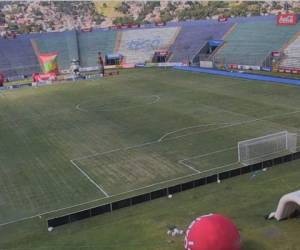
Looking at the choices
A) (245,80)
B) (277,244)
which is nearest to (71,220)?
(277,244)

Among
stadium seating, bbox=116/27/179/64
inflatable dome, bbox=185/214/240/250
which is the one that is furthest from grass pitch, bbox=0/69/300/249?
stadium seating, bbox=116/27/179/64

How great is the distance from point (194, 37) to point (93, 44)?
79.2 feet

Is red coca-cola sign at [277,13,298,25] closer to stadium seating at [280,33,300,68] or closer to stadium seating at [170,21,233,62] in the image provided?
stadium seating at [280,33,300,68]

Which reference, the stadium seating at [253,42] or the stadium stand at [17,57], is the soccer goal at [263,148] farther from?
the stadium stand at [17,57]

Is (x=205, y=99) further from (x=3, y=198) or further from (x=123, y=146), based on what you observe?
(x=3, y=198)

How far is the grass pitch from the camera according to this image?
25672 millimetres

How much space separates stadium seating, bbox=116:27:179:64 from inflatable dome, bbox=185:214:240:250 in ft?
265

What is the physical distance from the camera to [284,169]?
1026 inches

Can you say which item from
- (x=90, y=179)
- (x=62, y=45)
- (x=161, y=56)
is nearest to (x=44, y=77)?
(x=62, y=45)

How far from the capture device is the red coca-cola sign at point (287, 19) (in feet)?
257

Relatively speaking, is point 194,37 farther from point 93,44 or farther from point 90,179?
point 90,179

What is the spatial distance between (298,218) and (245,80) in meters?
44.0

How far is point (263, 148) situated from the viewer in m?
28.0

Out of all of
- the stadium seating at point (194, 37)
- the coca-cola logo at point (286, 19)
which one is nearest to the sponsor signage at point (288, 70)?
the coca-cola logo at point (286, 19)
